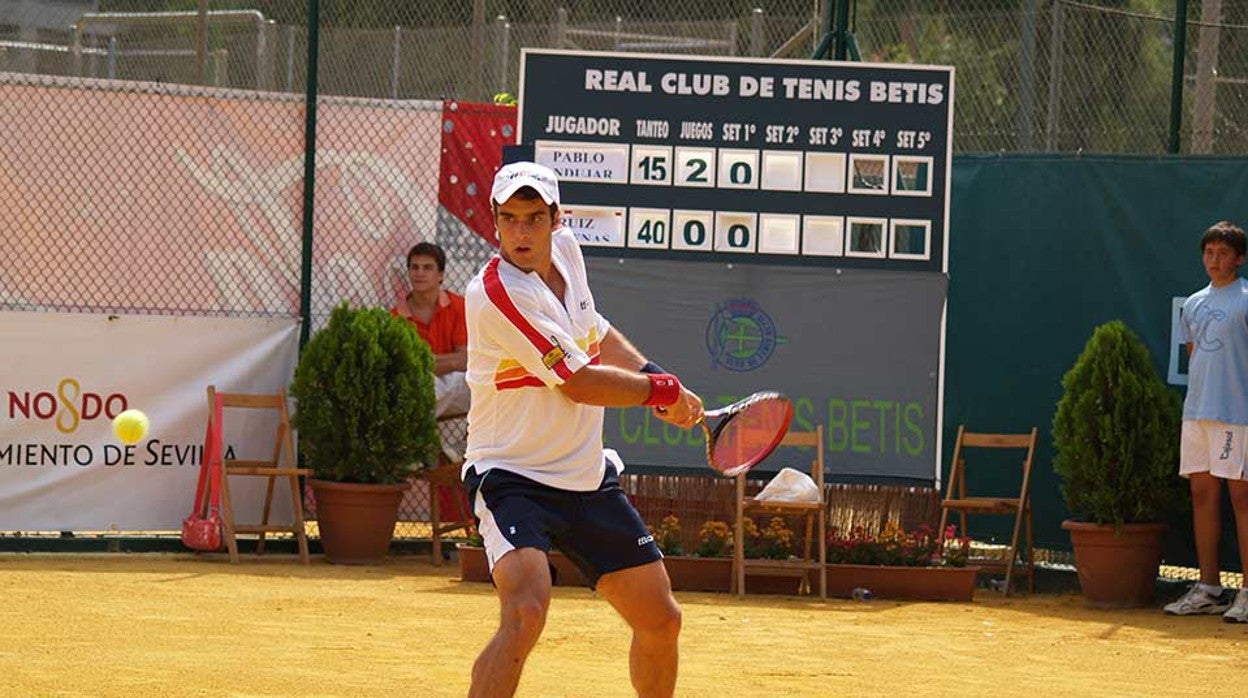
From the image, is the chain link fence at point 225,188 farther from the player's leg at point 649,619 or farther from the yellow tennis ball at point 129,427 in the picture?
the player's leg at point 649,619

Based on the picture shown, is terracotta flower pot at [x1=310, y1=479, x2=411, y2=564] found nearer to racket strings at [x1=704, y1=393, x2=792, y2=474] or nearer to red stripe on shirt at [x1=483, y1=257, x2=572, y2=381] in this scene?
racket strings at [x1=704, y1=393, x2=792, y2=474]

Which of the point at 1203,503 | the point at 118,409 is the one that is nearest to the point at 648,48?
the point at 118,409

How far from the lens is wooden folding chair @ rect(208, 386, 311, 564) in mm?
11797

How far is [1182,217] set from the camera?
11578mm

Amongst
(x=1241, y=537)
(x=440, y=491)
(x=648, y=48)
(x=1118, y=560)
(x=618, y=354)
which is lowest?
(x=1118, y=560)

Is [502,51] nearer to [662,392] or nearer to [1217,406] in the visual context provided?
[1217,406]

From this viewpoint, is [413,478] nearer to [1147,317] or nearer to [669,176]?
[669,176]

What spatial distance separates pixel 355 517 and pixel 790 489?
2872 mm

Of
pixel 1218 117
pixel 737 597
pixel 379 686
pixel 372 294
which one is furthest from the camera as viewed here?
pixel 1218 117

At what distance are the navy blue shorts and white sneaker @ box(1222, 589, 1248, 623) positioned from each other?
227 inches

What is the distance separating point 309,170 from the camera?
1246 cm

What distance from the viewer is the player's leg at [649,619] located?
18.6 feet

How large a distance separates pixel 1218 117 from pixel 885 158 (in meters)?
6.23

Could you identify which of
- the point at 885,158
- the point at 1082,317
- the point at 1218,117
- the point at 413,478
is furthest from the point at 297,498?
the point at 1218,117
